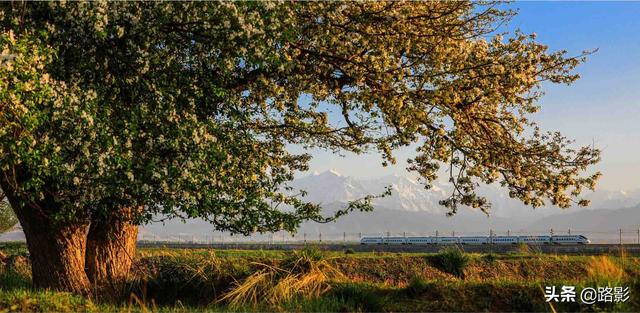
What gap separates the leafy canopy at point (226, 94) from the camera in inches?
568

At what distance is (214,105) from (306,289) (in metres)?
5.63

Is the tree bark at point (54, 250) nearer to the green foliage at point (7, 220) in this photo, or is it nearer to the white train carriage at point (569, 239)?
the green foliage at point (7, 220)

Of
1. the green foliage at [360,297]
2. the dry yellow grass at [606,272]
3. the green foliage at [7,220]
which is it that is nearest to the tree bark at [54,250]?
the green foliage at [360,297]

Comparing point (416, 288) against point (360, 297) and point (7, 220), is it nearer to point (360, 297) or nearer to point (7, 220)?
point (360, 297)

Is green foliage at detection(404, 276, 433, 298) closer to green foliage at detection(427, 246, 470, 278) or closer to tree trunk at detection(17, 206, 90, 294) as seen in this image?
tree trunk at detection(17, 206, 90, 294)

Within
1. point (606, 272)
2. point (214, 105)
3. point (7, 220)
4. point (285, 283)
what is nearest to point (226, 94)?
point (214, 105)

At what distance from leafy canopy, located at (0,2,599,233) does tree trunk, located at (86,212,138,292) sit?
956 mm

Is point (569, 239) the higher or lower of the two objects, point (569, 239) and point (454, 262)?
the higher

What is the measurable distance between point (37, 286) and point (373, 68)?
39.6 feet

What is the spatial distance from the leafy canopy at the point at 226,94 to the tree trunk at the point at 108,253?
0.96m

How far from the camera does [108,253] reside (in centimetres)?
2008

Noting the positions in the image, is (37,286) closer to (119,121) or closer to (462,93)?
(119,121)

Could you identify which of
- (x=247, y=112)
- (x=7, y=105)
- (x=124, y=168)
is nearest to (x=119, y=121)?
(x=124, y=168)

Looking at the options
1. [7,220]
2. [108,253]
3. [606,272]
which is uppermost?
[7,220]
